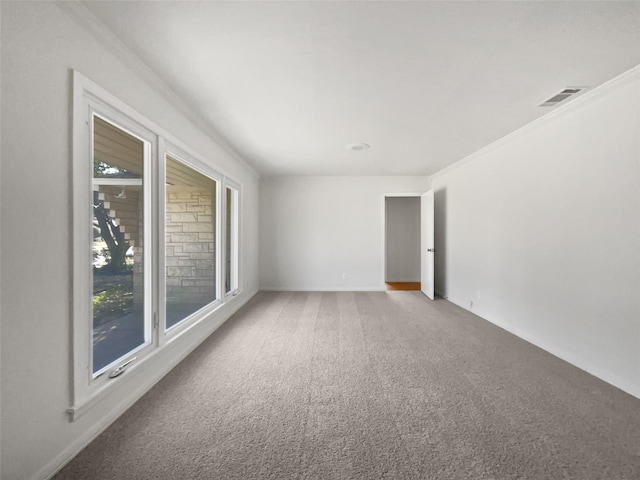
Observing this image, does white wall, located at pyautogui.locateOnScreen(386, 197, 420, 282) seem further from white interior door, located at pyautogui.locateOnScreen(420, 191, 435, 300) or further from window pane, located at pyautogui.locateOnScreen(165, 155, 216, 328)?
window pane, located at pyautogui.locateOnScreen(165, 155, 216, 328)

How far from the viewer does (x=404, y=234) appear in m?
7.21

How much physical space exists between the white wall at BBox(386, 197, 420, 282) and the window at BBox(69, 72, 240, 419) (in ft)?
16.1

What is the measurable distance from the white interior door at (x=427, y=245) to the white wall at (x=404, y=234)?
140 cm

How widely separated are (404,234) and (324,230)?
2424 millimetres

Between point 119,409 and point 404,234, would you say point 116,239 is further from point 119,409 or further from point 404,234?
point 404,234

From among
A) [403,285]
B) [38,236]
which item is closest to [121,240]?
[38,236]

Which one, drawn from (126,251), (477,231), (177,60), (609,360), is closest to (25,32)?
(177,60)

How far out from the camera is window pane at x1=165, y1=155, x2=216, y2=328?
4.38 m

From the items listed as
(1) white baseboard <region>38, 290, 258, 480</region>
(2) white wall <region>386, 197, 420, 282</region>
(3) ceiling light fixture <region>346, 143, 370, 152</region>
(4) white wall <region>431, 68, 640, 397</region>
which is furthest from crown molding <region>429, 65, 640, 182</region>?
(1) white baseboard <region>38, 290, 258, 480</region>

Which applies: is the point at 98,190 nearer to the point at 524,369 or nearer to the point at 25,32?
the point at 25,32

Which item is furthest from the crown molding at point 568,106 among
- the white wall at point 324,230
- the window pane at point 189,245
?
the window pane at point 189,245

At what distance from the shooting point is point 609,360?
2287 mm

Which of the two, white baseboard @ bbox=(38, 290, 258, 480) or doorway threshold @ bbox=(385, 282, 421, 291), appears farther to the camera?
doorway threshold @ bbox=(385, 282, 421, 291)

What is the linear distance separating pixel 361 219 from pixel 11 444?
539 centimetres
